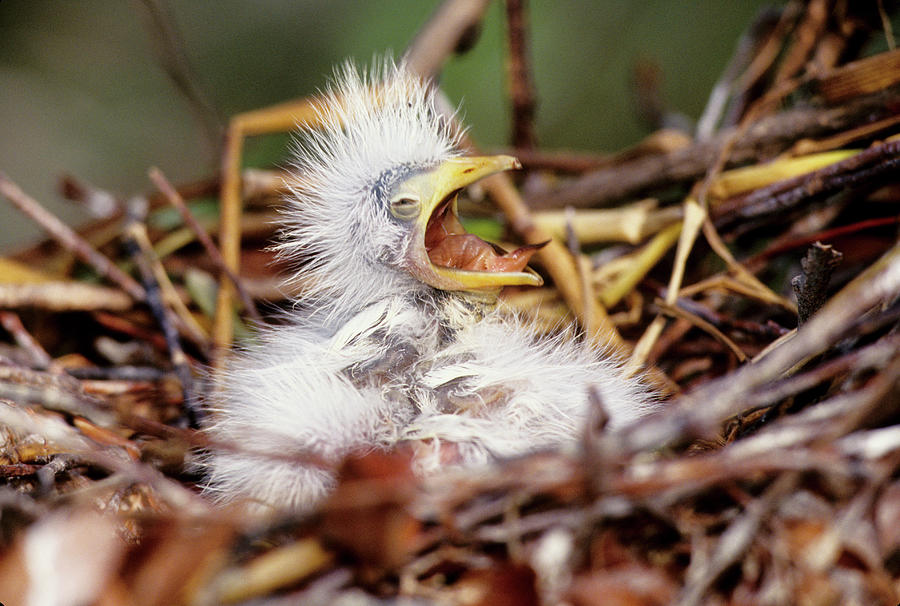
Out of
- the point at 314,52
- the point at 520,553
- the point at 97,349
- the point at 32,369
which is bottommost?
the point at 520,553

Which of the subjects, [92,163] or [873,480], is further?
[92,163]

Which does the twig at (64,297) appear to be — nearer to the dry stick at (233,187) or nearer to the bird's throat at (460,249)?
the dry stick at (233,187)

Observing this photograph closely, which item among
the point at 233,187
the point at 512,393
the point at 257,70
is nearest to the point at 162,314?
the point at 233,187

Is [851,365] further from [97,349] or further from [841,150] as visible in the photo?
[97,349]

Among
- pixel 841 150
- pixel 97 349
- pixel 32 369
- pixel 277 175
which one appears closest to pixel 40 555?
pixel 32 369

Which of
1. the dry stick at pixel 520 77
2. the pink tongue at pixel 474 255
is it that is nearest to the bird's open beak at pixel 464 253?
the pink tongue at pixel 474 255
